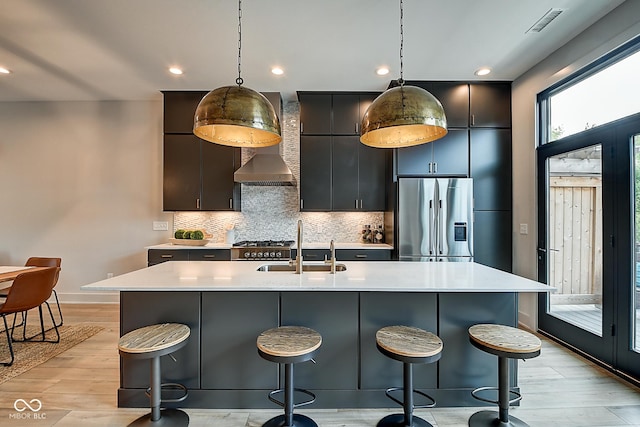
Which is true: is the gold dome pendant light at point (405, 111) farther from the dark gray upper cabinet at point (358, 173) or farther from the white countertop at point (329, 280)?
the dark gray upper cabinet at point (358, 173)

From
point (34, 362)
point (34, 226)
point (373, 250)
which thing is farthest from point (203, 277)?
point (34, 226)

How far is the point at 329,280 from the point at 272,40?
243 centimetres

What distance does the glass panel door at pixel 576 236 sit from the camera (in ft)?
9.27

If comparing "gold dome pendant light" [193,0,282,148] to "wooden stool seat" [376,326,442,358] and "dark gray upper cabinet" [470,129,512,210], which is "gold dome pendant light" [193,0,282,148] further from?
"dark gray upper cabinet" [470,129,512,210]

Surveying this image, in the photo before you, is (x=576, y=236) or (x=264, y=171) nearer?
(x=576, y=236)

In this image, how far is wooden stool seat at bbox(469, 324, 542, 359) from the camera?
5.47 feet

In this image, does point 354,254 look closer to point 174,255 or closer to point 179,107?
point 174,255

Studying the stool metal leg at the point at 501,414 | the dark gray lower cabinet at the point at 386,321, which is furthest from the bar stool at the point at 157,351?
the stool metal leg at the point at 501,414

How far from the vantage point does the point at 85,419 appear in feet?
6.54

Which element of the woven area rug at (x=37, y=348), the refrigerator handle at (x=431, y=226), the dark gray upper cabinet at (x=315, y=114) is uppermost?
the dark gray upper cabinet at (x=315, y=114)

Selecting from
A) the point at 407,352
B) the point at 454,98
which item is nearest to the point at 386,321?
the point at 407,352

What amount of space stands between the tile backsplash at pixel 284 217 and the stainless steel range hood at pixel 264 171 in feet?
1.79

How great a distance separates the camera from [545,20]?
8.89 feet

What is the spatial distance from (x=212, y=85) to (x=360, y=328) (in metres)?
3.63
